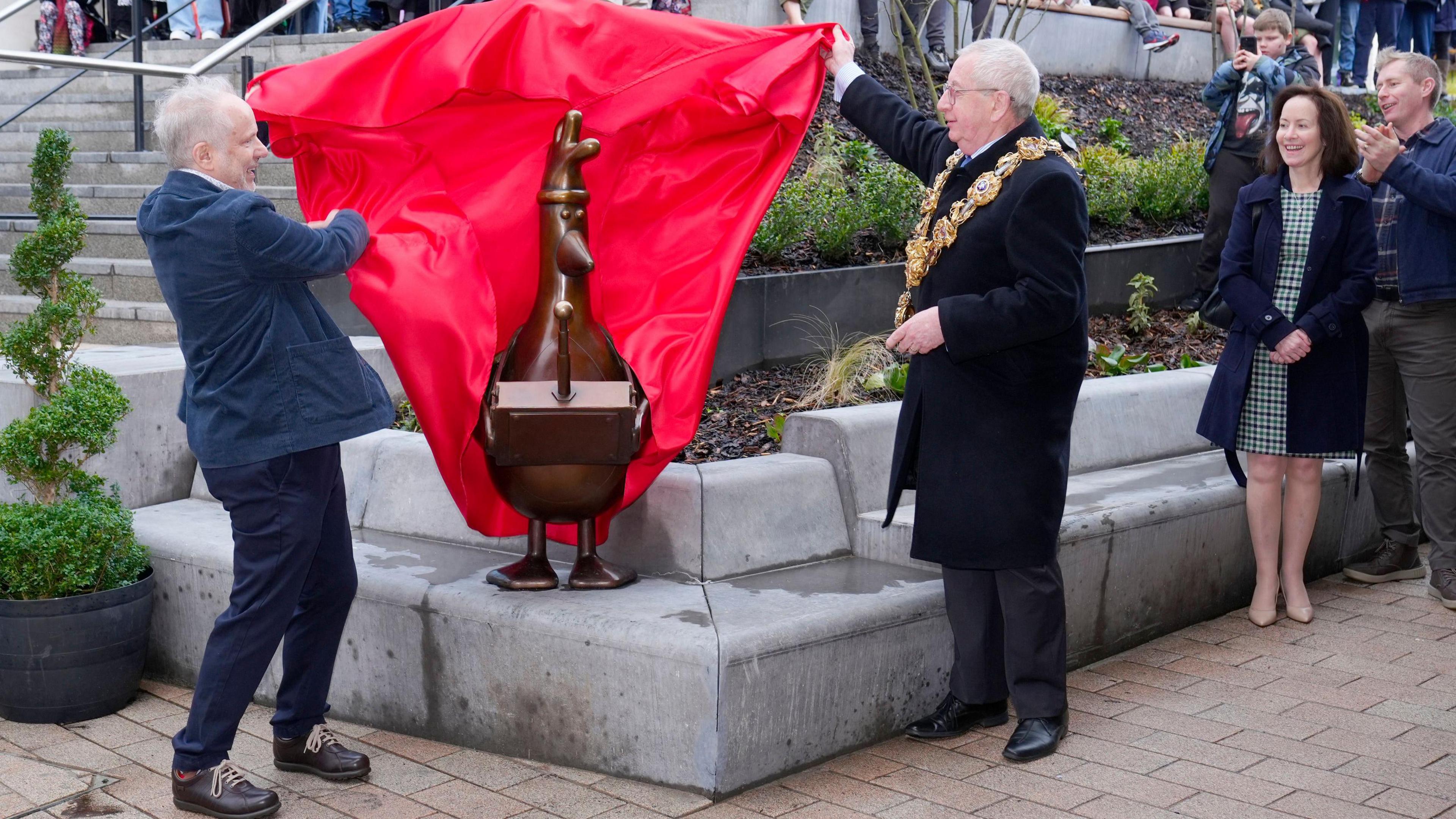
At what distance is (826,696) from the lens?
13.2 feet

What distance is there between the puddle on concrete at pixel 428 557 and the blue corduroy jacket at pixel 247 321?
2.72ft

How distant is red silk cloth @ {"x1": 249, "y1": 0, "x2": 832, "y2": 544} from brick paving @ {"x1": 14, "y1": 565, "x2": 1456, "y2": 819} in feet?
2.81

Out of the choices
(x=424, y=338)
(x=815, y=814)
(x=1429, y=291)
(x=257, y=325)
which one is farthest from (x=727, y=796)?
(x=1429, y=291)

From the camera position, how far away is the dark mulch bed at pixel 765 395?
5.57 meters

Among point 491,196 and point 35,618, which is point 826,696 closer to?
point 491,196

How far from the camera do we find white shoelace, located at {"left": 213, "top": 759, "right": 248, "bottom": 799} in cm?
362

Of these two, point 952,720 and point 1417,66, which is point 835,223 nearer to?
point 1417,66

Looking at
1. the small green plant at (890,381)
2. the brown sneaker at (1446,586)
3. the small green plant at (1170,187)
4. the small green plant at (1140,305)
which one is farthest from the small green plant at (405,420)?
the small green plant at (1170,187)

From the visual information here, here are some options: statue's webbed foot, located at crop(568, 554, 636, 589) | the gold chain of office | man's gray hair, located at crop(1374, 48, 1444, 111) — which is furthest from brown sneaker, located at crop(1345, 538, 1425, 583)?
statue's webbed foot, located at crop(568, 554, 636, 589)

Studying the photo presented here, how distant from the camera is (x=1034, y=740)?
4109mm

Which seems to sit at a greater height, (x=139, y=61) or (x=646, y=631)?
(x=139, y=61)

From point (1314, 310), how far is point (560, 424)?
3.06 metres

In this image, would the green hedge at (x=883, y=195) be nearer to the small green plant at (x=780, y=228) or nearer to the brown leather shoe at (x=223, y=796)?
the small green plant at (x=780, y=228)

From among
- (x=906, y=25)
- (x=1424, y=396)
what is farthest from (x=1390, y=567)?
(x=906, y=25)
